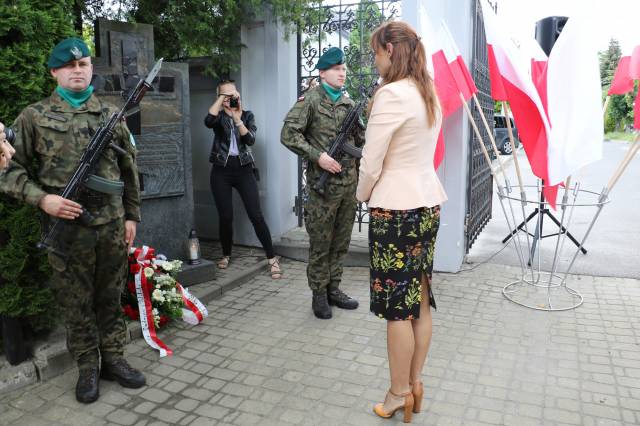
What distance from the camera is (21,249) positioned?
3.28 metres

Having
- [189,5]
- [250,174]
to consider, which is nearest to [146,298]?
[250,174]

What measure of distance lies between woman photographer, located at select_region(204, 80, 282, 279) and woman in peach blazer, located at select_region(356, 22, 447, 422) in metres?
2.71

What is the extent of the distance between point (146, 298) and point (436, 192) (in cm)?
232

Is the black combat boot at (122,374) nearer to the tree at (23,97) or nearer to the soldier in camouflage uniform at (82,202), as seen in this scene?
the soldier in camouflage uniform at (82,202)

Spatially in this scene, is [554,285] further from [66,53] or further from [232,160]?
[66,53]

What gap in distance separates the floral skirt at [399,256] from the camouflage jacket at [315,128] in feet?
4.80

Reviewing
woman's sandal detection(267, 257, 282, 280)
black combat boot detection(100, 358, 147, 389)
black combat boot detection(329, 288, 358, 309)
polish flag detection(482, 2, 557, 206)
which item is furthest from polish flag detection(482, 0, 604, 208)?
black combat boot detection(100, 358, 147, 389)

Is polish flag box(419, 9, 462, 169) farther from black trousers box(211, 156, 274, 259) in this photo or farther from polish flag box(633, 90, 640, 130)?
black trousers box(211, 156, 274, 259)

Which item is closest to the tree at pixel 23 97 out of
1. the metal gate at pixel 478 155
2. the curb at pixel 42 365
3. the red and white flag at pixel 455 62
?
the curb at pixel 42 365

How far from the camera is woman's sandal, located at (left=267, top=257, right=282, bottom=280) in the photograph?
5406 mm

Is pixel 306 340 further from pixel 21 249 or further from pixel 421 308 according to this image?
pixel 21 249

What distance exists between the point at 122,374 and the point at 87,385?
0.66 ft

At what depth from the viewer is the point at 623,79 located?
434 centimetres

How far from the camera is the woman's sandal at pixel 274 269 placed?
541 centimetres
